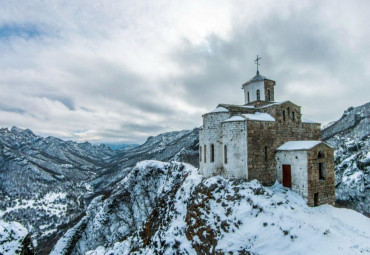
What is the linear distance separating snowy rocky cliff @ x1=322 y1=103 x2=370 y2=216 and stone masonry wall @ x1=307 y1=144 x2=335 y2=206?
2074 inches

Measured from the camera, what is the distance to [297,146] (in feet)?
75.0

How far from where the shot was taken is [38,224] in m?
180

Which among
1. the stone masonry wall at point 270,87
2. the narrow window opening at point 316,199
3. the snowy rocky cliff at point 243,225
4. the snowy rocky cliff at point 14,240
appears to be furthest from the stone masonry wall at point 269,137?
the snowy rocky cliff at point 14,240

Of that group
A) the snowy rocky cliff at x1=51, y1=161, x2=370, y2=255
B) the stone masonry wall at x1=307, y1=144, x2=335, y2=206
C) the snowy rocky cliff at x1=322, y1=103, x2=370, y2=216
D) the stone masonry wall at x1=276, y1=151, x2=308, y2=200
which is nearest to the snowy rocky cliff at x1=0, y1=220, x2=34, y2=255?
the snowy rocky cliff at x1=51, y1=161, x2=370, y2=255

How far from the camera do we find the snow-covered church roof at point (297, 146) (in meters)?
21.8

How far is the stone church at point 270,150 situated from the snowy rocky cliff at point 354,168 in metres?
54.1

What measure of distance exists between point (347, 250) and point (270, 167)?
9.93 m

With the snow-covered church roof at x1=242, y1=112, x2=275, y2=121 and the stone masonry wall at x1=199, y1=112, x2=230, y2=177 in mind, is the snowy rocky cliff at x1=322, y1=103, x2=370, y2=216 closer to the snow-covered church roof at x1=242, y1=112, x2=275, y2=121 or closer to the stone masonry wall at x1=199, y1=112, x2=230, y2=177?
the snow-covered church roof at x1=242, y1=112, x2=275, y2=121

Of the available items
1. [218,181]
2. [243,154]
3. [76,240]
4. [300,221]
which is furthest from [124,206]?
[300,221]

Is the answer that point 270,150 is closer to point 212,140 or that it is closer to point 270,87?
point 212,140

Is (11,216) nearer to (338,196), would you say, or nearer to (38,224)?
(38,224)

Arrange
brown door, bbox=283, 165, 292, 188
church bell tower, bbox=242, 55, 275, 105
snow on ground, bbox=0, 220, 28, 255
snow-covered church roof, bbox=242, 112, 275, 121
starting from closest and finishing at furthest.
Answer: snow on ground, bbox=0, 220, 28, 255
brown door, bbox=283, 165, 292, 188
snow-covered church roof, bbox=242, 112, 275, 121
church bell tower, bbox=242, 55, 275, 105

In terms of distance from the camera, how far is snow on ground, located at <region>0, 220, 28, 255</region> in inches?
738

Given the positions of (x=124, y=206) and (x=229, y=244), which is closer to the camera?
(x=229, y=244)
